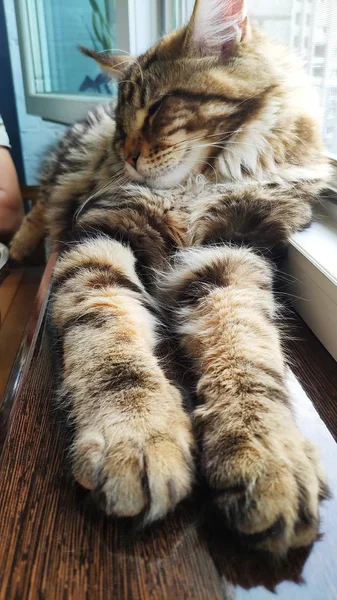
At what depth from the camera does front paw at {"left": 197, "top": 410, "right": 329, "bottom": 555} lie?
0.48m

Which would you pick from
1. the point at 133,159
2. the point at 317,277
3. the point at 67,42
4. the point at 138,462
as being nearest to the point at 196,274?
the point at 317,277

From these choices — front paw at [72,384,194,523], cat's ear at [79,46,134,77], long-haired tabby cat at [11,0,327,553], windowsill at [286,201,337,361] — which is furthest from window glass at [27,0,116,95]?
front paw at [72,384,194,523]

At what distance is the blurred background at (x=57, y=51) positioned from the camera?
2.14m

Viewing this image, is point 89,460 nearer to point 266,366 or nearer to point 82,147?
point 266,366

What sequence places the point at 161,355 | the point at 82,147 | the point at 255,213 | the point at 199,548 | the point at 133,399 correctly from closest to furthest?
the point at 199,548 < the point at 133,399 < the point at 161,355 < the point at 255,213 < the point at 82,147

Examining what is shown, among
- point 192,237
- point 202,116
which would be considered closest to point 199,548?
point 192,237

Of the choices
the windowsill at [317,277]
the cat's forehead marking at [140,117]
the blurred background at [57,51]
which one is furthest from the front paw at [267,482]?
the blurred background at [57,51]

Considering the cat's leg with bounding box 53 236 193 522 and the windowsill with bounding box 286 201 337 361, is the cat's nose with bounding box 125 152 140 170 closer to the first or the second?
the cat's leg with bounding box 53 236 193 522

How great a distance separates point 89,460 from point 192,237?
62 cm

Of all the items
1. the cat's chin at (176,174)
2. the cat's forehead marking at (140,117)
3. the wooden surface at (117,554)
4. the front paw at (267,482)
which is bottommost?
the wooden surface at (117,554)

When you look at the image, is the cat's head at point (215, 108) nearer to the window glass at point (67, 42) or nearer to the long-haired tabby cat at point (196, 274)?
the long-haired tabby cat at point (196, 274)

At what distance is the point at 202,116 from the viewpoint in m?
1.06

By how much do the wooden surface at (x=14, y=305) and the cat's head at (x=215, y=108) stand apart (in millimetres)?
927

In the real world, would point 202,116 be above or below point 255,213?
above
